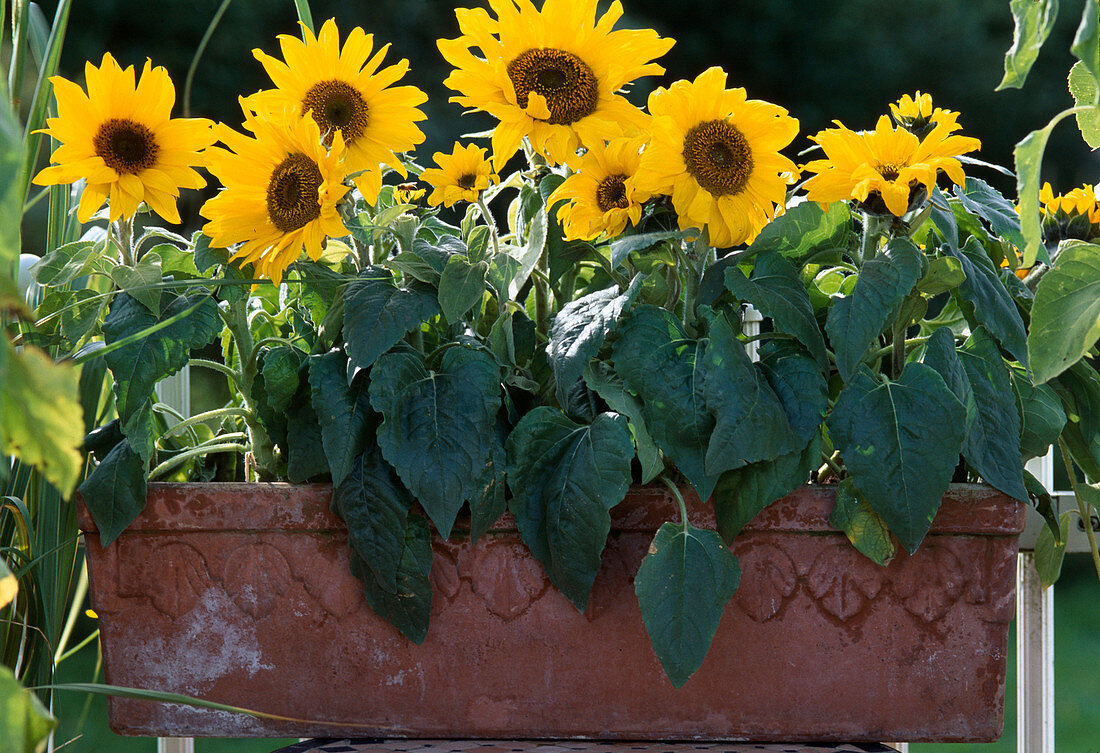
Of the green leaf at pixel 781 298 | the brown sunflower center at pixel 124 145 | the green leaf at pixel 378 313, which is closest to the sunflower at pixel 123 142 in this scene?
the brown sunflower center at pixel 124 145

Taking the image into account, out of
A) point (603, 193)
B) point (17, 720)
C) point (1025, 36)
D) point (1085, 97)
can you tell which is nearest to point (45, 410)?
point (17, 720)

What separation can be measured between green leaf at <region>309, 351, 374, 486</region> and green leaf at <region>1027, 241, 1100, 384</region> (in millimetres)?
390

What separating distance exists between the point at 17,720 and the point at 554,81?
51cm

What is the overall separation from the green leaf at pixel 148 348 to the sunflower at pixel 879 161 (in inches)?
15.8

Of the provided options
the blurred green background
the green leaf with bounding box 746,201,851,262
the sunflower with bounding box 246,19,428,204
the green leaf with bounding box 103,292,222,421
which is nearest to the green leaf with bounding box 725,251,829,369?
the green leaf with bounding box 746,201,851,262

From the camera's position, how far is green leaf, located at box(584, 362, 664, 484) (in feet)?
2.05

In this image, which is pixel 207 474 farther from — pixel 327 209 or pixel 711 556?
pixel 711 556

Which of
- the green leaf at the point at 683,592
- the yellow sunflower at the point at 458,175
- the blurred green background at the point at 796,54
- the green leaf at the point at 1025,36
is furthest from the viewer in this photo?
the blurred green background at the point at 796,54

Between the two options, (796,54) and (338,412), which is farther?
(796,54)

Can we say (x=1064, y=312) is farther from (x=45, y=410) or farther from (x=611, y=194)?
→ (x=45, y=410)

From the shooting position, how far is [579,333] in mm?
612

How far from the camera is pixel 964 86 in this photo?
3.47m

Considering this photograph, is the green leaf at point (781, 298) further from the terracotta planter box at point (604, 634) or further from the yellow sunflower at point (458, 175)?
the yellow sunflower at point (458, 175)

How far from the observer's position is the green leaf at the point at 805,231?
67 centimetres
